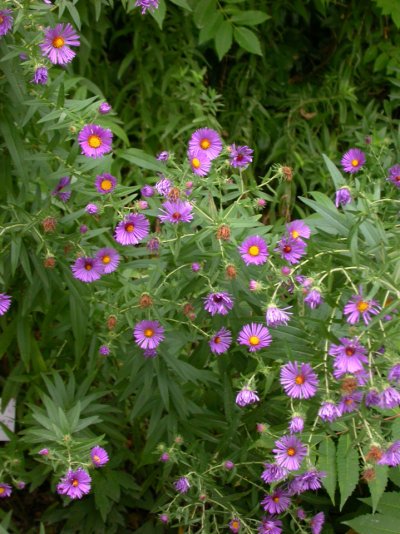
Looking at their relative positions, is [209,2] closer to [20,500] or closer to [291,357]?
[291,357]

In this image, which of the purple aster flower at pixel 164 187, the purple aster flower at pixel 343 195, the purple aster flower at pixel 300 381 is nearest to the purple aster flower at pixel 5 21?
the purple aster flower at pixel 164 187

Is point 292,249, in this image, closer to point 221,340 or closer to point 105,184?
point 221,340

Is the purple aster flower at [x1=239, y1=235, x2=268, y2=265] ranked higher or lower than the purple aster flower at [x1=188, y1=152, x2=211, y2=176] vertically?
lower

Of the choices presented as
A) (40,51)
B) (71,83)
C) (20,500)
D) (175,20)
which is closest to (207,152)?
(40,51)

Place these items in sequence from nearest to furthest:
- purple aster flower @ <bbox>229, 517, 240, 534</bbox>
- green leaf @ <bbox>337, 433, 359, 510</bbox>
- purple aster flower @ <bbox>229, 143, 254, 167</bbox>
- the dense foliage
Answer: the dense foliage, green leaf @ <bbox>337, 433, 359, 510</bbox>, purple aster flower @ <bbox>229, 143, 254, 167</bbox>, purple aster flower @ <bbox>229, 517, 240, 534</bbox>

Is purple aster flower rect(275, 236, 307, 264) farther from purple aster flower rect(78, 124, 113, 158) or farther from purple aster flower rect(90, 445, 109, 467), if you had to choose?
purple aster flower rect(90, 445, 109, 467)

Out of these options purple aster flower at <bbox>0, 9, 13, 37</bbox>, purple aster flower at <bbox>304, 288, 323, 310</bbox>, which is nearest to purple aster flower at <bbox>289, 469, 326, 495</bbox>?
purple aster flower at <bbox>304, 288, 323, 310</bbox>

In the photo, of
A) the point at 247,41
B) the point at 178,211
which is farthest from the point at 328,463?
the point at 247,41

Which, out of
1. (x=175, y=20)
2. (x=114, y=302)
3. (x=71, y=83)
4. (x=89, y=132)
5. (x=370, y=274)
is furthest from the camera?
(x=175, y=20)
